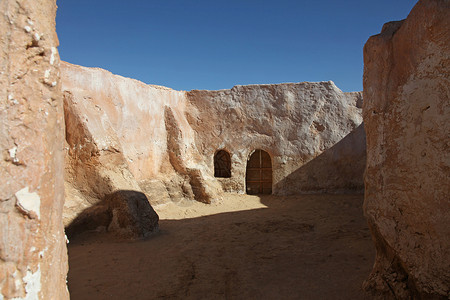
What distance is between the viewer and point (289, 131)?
10.9 m

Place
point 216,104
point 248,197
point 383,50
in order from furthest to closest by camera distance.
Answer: point 216,104 < point 248,197 < point 383,50

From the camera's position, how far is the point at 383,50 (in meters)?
3.25

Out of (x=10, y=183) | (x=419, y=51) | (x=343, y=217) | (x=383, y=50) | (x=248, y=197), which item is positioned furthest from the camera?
(x=248, y=197)

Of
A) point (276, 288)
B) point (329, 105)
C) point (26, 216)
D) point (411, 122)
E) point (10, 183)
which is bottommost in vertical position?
point (276, 288)

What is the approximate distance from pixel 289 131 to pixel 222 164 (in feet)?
8.83

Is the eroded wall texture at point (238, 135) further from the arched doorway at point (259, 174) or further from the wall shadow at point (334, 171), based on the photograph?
the arched doorway at point (259, 174)

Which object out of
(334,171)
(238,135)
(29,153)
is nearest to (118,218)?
(29,153)

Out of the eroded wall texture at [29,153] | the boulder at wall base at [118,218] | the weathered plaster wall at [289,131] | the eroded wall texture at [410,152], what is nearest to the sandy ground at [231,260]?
the boulder at wall base at [118,218]

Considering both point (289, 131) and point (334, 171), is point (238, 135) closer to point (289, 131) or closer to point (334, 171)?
point (289, 131)

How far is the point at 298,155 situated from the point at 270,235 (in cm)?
523

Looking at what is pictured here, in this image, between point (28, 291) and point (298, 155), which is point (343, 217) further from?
point (28, 291)

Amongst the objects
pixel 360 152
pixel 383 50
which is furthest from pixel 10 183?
pixel 360 152

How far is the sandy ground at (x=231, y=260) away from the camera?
12.1 ft

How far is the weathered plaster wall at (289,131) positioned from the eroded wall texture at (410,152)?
24.2 feet
